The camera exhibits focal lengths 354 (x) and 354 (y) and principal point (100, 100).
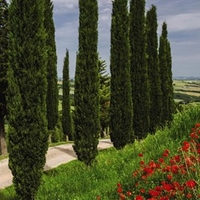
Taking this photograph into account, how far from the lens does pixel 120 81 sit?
2267cm

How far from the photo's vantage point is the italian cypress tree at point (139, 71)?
26047 mm

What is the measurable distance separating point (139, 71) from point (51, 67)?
26.7 ft

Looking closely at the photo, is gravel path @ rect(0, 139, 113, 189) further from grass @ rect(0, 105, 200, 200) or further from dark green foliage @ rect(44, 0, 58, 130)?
dark green foliage @ rect(44, 0, 58, 130)

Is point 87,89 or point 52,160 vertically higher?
point 87,89

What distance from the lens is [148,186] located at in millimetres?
8656

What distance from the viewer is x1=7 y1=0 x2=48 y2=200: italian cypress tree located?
499 inches

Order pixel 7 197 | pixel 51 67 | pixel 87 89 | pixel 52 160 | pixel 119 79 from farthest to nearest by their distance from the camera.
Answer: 1. pixel 51 67
2. pixel 52 160
3. pixel 119 79
4. pixel 87 89
5. pixel 7 197

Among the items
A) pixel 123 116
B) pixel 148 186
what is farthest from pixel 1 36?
pixel 148 186

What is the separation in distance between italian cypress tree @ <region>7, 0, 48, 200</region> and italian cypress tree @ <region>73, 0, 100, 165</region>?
5660 mm

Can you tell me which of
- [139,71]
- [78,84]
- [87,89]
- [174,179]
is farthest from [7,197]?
[139,71]

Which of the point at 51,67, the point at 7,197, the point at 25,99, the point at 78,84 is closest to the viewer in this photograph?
the point at 25,99

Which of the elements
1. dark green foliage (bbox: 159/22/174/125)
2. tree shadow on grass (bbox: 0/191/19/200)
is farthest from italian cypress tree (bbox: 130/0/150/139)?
tree shadow on grass (bbox: 0/191/19/200)

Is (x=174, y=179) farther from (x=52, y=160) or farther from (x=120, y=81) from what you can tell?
(x=52, y=160)

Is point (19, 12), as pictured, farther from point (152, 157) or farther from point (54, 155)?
point (54, 155)
